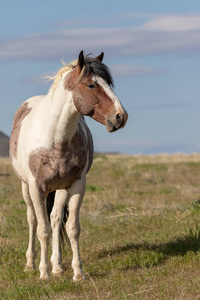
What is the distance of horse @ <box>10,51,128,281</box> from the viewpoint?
18.9ft

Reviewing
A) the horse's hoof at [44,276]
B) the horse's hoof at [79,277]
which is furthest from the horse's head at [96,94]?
the horse's hoof at [44,276]

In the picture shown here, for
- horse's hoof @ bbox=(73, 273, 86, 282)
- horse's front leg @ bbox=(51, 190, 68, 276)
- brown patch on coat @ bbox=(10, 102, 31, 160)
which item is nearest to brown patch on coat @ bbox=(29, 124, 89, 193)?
horse's front leg @ bbox=(51, 190, 68, 276)

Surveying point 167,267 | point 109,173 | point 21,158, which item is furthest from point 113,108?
point 109,173

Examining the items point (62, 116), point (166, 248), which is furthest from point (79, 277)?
point (62, 116)

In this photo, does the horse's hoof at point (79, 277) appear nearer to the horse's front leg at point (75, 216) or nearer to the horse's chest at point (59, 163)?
the horse's front leg at point (75, 216)

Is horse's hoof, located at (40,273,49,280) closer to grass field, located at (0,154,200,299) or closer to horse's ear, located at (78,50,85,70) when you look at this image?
grass field, located at (0,154,200,299)

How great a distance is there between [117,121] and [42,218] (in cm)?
194

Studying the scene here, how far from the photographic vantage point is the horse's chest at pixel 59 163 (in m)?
6.32

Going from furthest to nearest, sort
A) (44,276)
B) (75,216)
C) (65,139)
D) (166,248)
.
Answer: (166,248) → (44,276) → (75,216) → (65,139)

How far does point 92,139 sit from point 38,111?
4.12 ft

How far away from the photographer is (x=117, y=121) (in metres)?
5.54

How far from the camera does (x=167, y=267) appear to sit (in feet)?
22.1

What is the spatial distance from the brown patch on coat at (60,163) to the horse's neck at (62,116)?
0.12 m

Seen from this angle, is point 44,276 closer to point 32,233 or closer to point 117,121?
point 32,233
